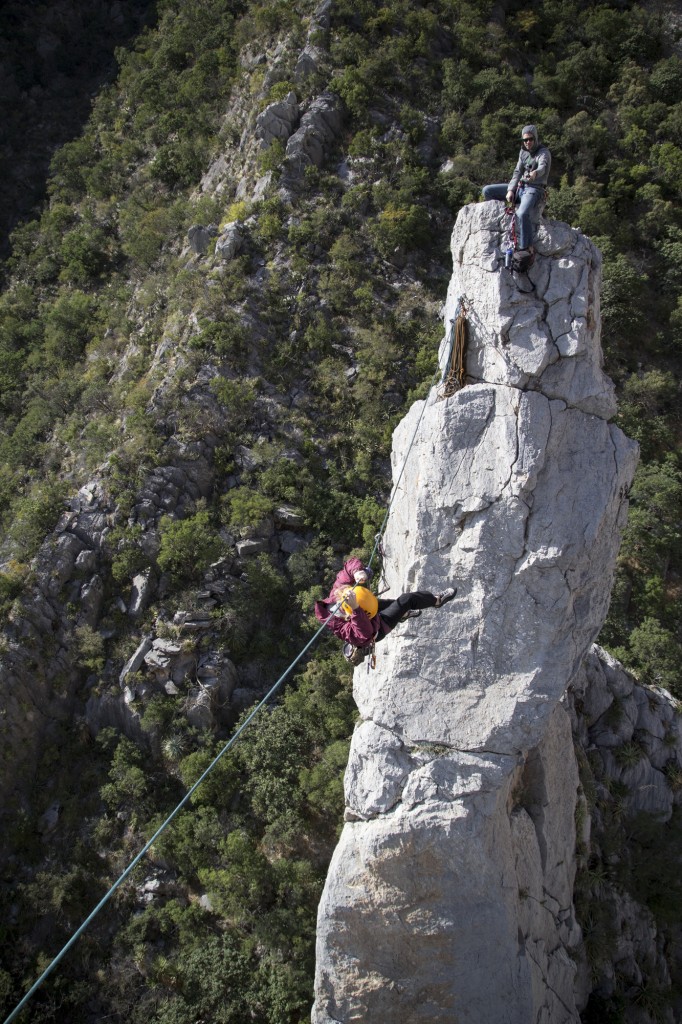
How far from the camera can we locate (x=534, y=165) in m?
8.77

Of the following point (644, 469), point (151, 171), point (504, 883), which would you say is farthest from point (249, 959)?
point (151, 171)

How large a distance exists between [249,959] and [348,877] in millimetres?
4667

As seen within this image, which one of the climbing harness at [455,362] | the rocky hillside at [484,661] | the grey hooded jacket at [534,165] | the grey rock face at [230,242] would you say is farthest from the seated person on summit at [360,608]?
the grey rock face at [230,242]

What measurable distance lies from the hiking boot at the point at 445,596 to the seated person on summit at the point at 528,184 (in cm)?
Answer: 495

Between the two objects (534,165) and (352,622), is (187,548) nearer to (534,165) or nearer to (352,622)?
(352,622)

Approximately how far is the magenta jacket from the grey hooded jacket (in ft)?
19.4

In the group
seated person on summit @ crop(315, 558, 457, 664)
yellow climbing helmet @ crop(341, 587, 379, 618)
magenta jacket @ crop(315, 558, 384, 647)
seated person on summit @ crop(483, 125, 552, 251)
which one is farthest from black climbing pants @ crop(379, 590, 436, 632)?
seated person on summit @ crop(483, 125, 552, 251)

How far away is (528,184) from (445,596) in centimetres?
593

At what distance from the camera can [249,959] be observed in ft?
35.9

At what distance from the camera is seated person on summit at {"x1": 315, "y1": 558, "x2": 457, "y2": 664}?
24.3ft

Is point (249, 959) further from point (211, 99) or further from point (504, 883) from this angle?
point (211, 99)

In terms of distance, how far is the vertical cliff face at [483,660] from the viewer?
7824 millimetres

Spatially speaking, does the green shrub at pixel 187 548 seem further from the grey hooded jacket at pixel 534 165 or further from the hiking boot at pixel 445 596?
Answer: the grey hooded jacket at pixel 534 165

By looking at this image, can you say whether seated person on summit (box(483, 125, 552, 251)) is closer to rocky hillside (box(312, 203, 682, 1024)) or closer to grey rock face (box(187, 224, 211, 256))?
rocky hillside (box(312, 203, 682, 1024))
